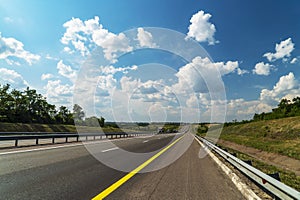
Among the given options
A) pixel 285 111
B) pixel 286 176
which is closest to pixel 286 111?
pixel 285 111

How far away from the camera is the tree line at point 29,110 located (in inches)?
2028

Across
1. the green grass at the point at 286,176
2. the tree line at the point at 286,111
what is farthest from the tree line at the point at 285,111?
the green grass at the point at 286,176

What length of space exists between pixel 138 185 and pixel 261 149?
2714cm

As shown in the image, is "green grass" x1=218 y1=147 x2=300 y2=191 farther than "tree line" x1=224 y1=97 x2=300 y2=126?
No

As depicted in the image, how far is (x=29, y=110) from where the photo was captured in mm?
62906

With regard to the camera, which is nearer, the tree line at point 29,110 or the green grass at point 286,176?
Result: the green grass at point 286,176

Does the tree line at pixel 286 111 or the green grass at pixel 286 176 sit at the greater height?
the tree line at pixel 286 111

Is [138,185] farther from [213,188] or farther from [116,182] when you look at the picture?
[213,188]

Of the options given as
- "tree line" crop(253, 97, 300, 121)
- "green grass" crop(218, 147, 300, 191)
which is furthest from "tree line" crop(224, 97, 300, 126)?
"green grass" crop(218, 147, 300, 191)

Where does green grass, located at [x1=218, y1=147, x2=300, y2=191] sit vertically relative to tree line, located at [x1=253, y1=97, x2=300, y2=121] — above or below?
below

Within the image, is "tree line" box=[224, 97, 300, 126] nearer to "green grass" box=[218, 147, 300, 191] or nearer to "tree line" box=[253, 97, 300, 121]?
"tree line" box=[253, 97, 300, 121]

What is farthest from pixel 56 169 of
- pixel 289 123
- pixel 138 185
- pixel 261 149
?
pixel 289 123

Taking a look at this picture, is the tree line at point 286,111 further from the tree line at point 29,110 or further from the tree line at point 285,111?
the tree line at point 29,110

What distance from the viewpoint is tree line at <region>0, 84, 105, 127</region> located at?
51.5 m
